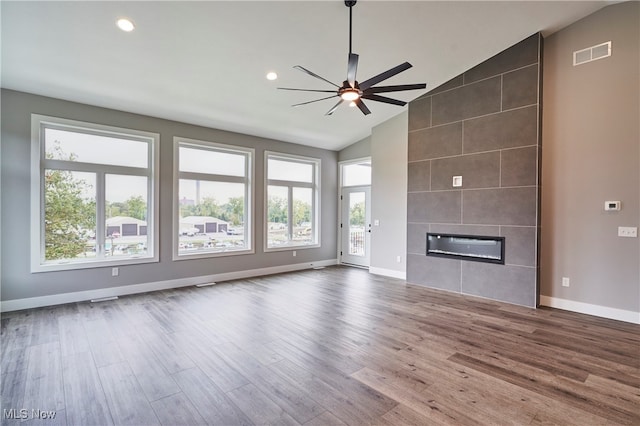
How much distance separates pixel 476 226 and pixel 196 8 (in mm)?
4925

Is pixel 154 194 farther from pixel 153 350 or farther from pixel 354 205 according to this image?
pixel 354 205

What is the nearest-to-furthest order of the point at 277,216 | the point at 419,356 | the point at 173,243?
the point at 419,356, the point at 173,243, the point at 277,216

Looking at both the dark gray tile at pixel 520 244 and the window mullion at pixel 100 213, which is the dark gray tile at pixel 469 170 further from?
the window mullion at pixel 100 213

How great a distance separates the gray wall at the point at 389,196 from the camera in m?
6.52

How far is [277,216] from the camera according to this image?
7.26 m

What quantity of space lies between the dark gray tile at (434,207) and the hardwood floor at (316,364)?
5.31 feet

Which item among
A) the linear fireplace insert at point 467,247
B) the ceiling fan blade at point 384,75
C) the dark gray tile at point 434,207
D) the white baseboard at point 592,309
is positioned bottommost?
the white baseboard at point 592,309

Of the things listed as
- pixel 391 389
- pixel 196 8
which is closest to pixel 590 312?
pixel 391 389

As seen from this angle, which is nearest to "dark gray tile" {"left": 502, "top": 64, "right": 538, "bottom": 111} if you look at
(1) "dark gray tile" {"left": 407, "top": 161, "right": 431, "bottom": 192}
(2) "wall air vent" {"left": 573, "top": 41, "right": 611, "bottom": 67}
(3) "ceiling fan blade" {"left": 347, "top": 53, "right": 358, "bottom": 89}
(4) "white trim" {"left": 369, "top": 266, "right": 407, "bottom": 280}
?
(2) "wall air vent" {"left": 573, "top": 41, "right": 611, "bottom": 67}

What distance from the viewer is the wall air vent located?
4.16 metres

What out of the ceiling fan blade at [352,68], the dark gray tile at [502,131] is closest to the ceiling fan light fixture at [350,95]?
the ceiling fan blade at [352,68]

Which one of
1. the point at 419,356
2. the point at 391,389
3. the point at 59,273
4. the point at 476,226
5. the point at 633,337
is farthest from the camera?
the point at 476,226

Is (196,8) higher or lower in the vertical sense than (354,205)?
higher

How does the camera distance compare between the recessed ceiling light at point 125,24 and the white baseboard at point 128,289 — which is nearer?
the recessed ceiling light at point 125,24
